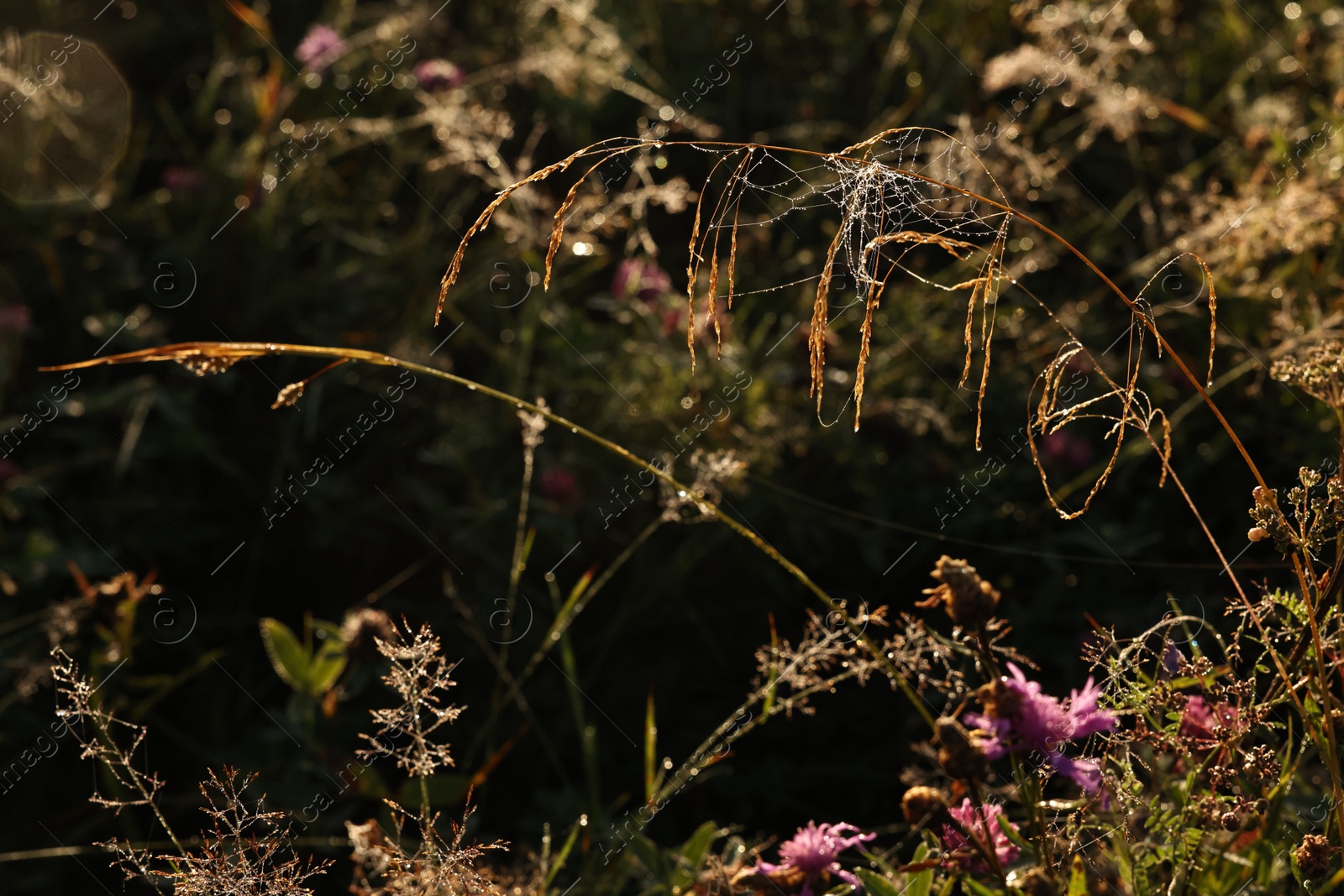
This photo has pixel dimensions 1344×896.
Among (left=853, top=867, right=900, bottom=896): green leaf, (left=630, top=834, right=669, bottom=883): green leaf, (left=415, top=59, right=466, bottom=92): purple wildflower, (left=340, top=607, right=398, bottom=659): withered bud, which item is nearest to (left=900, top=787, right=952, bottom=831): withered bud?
(left=853, top=867, right=900, bottom=896): green leaf

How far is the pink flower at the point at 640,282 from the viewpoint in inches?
96.0

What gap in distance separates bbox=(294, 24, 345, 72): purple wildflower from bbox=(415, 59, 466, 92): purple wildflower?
0.74ft

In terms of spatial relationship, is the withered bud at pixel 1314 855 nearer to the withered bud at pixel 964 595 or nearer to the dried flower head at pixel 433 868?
the withered bud at pixel 964 595

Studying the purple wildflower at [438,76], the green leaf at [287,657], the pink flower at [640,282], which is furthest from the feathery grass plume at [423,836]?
the purple wildflower at [438,76]

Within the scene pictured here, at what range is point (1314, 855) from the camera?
3.45 feet

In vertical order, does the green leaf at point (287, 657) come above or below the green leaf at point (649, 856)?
above

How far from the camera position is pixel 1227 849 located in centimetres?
111

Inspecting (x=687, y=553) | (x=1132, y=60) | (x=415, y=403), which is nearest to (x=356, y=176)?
(x=415, y=403)

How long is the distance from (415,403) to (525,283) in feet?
1.32

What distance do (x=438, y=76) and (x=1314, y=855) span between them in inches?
107

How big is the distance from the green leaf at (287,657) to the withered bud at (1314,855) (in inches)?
56.7

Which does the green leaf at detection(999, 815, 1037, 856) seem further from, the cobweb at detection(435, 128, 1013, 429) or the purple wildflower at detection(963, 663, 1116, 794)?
the cobweb at detection(435, 128, 1013, 429)

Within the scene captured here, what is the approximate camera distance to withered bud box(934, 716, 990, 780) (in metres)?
0.93

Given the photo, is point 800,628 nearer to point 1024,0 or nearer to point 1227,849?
point 1227,849
